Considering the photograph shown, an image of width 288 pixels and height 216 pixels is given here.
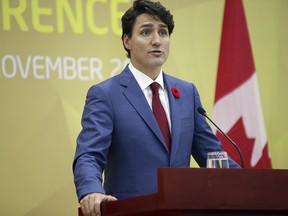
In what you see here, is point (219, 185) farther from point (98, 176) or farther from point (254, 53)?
point (254, 53)

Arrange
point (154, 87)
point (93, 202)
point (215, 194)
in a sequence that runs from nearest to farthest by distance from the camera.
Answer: point (215, 194)
point (93, 202)
point (154, 87)

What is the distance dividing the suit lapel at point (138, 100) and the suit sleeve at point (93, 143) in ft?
0.39

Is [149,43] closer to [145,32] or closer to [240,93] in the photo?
[145,32]

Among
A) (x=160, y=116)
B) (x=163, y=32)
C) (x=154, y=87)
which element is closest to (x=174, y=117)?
(x=160, y=116)

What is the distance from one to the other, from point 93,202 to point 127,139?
20.4 inches

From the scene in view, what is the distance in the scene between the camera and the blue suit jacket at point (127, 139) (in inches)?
127

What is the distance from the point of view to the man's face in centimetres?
351

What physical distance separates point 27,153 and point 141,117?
136 centimetres

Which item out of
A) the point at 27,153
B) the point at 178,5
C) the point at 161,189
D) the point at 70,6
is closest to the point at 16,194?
the point at 27,153

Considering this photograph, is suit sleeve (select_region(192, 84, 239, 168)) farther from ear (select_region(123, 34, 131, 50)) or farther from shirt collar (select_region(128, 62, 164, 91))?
ear (select_region(123, 34, 131, 50))

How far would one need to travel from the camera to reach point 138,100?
3.40 m

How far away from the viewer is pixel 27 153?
14.7 ft

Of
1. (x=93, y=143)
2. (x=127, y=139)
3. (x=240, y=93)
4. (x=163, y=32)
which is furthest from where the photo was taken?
(x=240, y=93)

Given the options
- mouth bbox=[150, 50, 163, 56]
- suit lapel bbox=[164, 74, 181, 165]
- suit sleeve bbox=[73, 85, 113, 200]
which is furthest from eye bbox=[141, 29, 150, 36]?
suit sleeve bbox=[73, 85, 113, 200]
